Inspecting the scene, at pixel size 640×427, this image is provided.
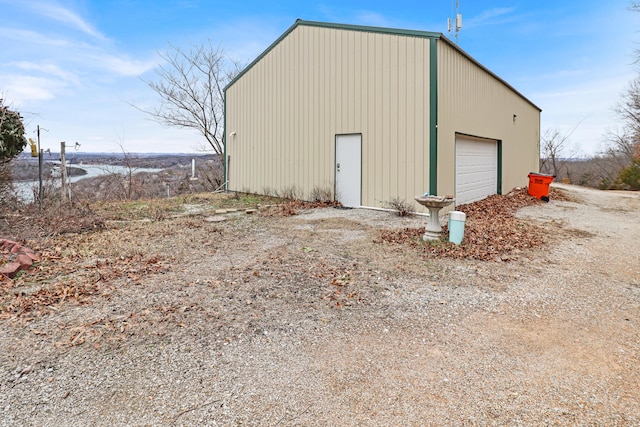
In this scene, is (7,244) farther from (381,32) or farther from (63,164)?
(381,32)

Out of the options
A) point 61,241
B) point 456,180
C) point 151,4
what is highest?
point 151,4

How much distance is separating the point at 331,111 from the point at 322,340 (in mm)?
7653

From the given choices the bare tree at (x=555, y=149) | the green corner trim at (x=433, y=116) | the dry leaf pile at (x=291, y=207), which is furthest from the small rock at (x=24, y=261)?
the bare tree at (x=555, y=149)

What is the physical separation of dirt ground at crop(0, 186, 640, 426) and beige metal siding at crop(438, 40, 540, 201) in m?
3.73

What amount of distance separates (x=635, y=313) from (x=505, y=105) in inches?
413

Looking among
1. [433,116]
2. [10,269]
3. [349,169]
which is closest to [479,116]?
[433,116]

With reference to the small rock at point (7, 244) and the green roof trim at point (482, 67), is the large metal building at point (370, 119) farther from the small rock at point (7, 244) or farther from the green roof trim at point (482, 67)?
the small rock at point (7, 244)

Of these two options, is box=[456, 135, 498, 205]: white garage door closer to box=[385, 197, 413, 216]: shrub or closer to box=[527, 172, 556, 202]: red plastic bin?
box=[527, 172, 556, 202]: red plastic bin

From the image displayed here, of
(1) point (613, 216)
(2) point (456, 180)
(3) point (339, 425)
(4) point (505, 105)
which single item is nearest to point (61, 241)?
(3) point (339, 425)

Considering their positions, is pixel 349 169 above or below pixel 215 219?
above

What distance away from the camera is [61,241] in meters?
5.43

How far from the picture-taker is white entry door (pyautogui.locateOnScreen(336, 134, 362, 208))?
9.02m

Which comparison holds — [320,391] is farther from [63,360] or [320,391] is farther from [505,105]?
[505,105]

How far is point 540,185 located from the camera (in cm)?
1156
